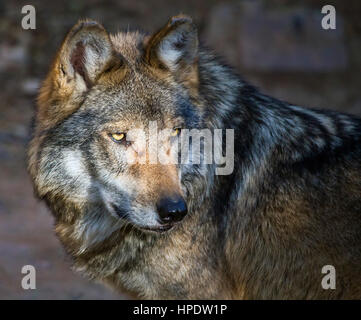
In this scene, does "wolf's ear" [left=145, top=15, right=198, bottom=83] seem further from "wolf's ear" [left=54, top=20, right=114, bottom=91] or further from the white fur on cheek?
the white fur on cheek

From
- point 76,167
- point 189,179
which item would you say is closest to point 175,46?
point 189,179

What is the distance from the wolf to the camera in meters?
4.22

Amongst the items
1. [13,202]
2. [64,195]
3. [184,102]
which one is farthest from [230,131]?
[13,202]

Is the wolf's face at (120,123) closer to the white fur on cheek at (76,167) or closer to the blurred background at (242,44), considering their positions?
the white fur on cheek at (76,167)

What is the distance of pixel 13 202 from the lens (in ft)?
24.6

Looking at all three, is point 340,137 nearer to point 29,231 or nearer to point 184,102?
point 184,102

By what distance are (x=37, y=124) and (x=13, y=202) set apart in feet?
10.5

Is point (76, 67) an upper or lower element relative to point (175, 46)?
lower

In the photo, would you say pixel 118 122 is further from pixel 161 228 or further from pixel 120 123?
pixel 161 228

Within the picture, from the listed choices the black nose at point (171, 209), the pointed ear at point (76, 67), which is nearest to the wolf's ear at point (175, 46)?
the pointed ear at point (76, 67)

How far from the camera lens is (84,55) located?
13.9 feet

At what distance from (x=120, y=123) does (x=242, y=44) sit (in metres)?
6.26

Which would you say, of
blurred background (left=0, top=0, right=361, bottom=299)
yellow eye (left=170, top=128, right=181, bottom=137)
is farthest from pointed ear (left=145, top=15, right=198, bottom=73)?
blurred background (left=0, top=0, right=361, bottom=299)
